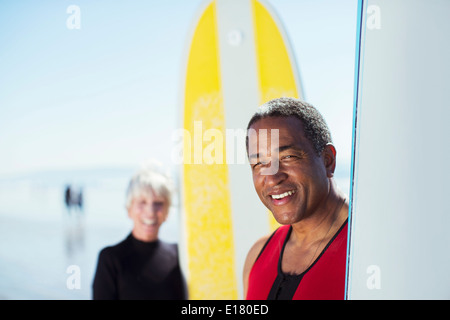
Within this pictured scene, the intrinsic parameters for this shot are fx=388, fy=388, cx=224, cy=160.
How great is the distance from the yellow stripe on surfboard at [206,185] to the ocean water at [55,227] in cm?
13

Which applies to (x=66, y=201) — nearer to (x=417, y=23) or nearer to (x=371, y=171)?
(x=371, y=171)

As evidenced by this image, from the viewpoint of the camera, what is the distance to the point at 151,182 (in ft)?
5.51

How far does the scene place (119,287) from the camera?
1.68m

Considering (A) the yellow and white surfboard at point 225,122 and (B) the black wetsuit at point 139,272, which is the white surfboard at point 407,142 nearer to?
(A) the yellow and white surfboard at point 225,122

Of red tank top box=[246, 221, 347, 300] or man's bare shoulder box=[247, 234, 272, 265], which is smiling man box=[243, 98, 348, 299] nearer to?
red tank top box=[246, 221, 347, 300]

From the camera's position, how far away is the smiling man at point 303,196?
4.08 feet

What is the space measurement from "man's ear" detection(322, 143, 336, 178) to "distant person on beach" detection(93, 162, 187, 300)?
712 millimetres

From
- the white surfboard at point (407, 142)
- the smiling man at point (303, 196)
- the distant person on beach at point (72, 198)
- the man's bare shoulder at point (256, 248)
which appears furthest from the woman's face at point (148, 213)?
the white surfboard at point (407, 142)

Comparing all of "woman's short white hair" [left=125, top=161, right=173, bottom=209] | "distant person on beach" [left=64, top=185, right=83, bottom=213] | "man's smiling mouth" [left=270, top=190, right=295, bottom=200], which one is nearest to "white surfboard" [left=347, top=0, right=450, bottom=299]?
"man's smiling mouth" [left=270, top=190, right=295, bottom=200]

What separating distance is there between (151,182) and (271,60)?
2.35ft

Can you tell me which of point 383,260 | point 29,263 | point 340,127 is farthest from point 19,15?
point 383,260

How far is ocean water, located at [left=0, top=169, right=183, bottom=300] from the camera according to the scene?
172cm

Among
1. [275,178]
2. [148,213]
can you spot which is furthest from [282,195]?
[148,213]

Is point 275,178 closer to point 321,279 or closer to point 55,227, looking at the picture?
point 321,279
